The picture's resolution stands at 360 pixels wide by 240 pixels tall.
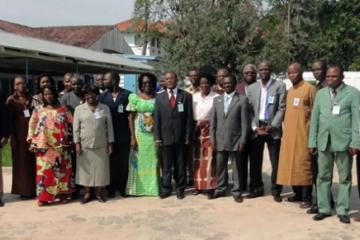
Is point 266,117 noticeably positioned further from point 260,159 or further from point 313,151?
point 313,151

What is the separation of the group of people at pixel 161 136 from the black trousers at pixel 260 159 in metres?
0.01

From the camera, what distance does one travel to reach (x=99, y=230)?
541 cm

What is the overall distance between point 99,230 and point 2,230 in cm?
109

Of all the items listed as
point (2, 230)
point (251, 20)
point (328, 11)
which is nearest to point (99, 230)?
point (2, 230)

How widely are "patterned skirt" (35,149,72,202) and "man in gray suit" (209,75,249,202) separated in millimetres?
2062

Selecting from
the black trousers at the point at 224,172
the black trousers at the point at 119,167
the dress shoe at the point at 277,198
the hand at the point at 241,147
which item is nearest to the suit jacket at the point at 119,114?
the black trousers at the point at 119,167

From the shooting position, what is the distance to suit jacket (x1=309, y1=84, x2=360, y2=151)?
5414 millimetres

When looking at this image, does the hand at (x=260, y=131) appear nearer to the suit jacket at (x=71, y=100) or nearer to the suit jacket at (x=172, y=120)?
the suit jacket at (x=172, y=120)

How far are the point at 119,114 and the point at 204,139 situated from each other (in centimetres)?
123

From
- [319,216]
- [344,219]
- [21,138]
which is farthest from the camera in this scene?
[21,138]

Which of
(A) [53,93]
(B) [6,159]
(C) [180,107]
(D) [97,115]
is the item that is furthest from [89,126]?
(B) [6,159]

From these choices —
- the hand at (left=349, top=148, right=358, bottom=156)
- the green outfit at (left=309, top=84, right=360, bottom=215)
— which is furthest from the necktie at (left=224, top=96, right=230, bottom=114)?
the hand at (left=349, top=148, right=358, bottom=156)

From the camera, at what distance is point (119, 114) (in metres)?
6.88

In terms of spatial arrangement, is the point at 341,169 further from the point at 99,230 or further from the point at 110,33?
the point at 110,33
